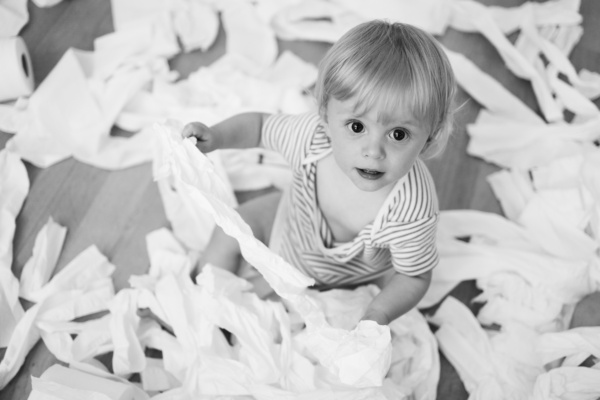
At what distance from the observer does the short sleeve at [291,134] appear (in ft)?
2.60

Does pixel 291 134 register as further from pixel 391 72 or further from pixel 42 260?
pixel 42 260

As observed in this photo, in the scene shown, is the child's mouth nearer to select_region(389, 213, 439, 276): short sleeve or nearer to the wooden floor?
select_region(389, 213, 439, 276): short sleeve

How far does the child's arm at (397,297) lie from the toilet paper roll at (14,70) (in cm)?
67

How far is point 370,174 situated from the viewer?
26.5 inches

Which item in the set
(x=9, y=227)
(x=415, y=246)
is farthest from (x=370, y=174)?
(x=9, y=227)

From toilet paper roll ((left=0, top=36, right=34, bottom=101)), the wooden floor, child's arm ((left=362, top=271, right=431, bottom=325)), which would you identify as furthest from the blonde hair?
toilet paper roll ((left=0, top=36, right=34, bottom=101))

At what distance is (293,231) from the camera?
88cm

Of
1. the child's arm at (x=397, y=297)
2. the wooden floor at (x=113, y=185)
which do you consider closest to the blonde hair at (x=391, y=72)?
the child's arm at (x=397, y=297)

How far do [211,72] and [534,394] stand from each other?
2.41ft

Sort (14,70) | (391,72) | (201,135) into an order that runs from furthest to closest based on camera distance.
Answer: (14,70) → (201,135) → (391,72)

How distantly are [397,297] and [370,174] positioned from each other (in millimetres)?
187

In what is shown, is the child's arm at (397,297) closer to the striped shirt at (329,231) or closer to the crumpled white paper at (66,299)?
the striped shirt at (329,231)

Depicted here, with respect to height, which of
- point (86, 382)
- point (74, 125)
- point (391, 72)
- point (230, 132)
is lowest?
point (86, 382)

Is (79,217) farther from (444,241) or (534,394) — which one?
(534,394)
